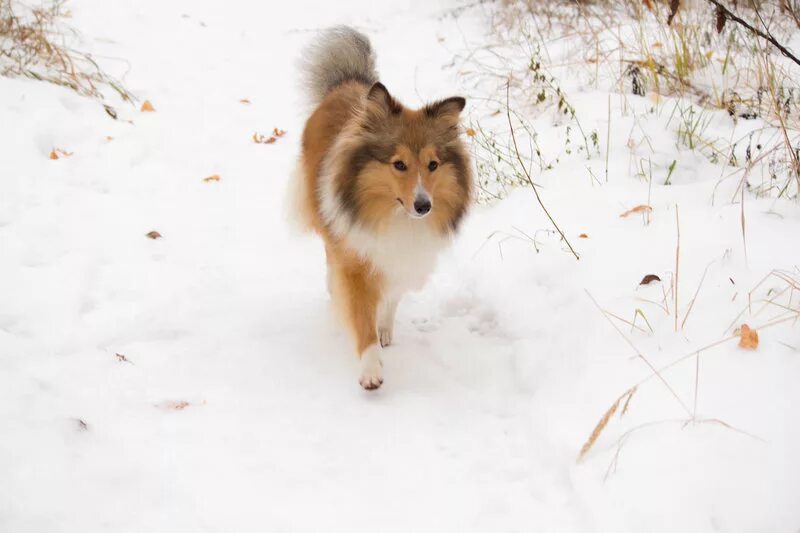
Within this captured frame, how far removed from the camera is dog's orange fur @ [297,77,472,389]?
266 centimetres

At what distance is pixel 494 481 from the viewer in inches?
85.9

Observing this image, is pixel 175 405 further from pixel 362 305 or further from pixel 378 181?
pixel 378 181

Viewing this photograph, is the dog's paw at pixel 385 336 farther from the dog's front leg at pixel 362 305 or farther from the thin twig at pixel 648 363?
the thin twig at pixel 648 363

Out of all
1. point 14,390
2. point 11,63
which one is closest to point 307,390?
point 14,390

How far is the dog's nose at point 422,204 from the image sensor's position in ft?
8.37

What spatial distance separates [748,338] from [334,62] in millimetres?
2599


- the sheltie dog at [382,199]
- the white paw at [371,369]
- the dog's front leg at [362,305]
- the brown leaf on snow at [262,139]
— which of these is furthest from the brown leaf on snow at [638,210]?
the brown leaf on snow at [262,139]

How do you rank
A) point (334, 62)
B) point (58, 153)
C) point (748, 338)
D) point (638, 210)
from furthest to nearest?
point (58, 153), point (334, 62), point (638, 210), point (748, 338)

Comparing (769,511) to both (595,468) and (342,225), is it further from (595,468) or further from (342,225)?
(342,225)

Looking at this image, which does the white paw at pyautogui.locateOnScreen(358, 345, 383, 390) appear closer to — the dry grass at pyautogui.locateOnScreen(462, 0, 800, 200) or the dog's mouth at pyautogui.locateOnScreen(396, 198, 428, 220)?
the dog's mouth at pyautogui.locateOnScreen(396, 198, 428, 220)

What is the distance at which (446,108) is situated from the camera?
279 centimetres

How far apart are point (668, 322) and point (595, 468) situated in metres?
0.75

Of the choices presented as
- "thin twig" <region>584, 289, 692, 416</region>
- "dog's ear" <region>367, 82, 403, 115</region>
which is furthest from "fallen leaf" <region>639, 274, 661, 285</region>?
"dog's ear" <region>367, 82, 403, 115</region>

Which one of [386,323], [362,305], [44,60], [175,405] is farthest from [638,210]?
[44,60]
